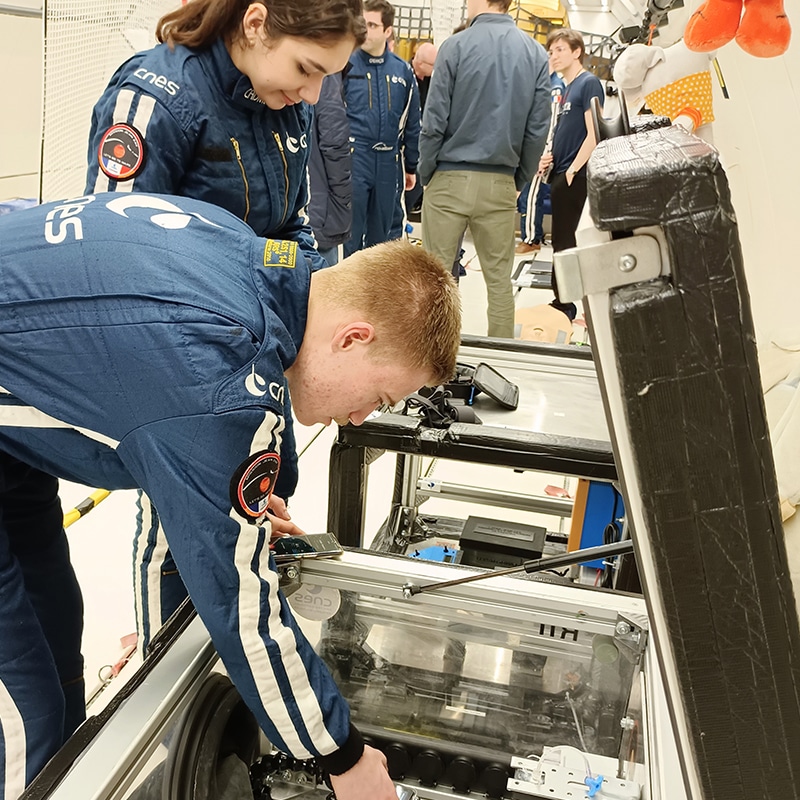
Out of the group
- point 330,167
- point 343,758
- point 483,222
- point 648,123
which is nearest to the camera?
point 648,123

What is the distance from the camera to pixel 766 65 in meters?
1.68

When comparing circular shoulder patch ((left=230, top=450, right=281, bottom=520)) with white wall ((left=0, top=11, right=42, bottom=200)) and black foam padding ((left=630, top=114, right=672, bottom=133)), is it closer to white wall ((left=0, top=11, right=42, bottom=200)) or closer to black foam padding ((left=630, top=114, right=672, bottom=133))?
black foam padding ((left=630, top=114, right=672, bottom=133))

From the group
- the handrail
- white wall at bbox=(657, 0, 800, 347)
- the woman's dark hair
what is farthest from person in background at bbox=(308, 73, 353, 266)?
white wall at bbox=(657, 0, 800, 347)

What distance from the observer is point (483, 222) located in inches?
168

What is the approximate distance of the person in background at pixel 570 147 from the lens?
5062mm

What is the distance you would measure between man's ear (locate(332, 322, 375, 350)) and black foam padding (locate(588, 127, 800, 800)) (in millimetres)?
608

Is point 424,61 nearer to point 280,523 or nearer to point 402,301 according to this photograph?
point 280,523

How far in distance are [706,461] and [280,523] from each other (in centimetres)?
111

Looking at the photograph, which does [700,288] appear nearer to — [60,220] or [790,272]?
[60,220]

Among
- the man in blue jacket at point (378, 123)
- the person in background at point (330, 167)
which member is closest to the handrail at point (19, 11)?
the person in background at point (330, 167)

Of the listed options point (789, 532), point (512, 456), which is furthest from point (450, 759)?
point (789, 532)

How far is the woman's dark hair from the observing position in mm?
1593

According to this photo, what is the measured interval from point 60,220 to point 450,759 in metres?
1.04

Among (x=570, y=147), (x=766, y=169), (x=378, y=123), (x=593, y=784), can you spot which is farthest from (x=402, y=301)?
(x=570, y=147)
